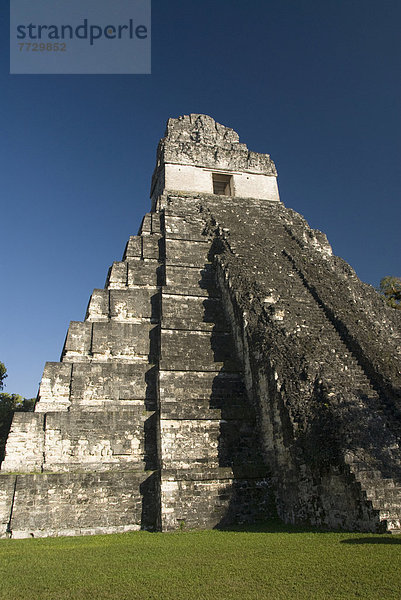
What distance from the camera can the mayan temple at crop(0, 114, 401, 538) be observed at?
27.1ft

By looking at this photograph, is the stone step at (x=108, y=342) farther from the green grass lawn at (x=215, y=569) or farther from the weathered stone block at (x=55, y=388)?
the green grass lawn at (x=215, y=569)

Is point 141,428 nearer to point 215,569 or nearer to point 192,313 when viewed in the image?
point 192,313

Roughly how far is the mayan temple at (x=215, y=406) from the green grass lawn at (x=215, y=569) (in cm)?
136

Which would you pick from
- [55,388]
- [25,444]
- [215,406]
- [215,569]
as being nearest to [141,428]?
[215,406]

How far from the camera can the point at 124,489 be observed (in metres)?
9.41

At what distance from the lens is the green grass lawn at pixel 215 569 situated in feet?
15.0

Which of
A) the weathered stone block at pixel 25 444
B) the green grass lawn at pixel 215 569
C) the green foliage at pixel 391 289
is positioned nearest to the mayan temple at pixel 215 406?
the weathered stone block at pixel 25 444

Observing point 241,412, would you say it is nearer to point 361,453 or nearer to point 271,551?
point 361,453

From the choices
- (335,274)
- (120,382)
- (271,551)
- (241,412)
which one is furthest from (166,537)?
(335,274)

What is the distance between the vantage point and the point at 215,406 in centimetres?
1071

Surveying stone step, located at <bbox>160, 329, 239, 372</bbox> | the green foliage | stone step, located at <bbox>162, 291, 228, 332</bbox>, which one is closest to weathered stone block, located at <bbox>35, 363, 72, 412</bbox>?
stone step, located at <bbox>160, 329, 239, 372</bbox>

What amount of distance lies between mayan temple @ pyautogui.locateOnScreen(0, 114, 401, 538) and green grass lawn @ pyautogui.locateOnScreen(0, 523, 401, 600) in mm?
1363

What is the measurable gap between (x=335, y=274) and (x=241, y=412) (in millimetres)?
6559

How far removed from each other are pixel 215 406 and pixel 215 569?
214 inches
